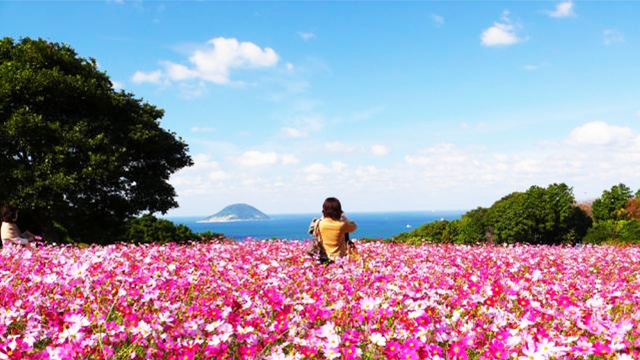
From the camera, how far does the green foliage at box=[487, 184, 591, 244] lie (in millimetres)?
27547

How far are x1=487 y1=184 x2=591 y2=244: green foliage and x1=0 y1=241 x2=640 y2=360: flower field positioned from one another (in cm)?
2075

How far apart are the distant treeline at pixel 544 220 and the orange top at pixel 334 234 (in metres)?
17.5

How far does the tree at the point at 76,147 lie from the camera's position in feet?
62.4

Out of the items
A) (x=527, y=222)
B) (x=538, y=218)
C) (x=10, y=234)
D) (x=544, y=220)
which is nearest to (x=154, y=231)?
(x=10, y=234)

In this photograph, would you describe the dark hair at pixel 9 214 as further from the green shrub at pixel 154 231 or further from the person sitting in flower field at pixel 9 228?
the green shrub at pixel 154 231

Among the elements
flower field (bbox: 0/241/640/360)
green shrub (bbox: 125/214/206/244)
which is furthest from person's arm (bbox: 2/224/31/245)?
green shrub (bbox: 125/214/206/244)

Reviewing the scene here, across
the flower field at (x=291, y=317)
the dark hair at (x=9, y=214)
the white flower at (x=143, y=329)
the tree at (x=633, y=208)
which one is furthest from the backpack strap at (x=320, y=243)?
the tree at (x=633, y=208)

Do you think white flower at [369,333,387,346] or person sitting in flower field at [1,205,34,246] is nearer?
white flower at [369,333,387,346]

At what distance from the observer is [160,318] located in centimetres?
429

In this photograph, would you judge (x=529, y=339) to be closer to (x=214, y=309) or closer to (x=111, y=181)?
(x=214, y=309)

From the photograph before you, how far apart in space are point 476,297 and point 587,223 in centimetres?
2803

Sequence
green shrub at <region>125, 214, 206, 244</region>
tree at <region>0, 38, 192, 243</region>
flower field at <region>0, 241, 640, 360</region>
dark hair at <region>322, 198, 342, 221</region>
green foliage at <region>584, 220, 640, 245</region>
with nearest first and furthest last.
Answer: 1. flower field at <region>0, 241, 640, 360</region>
2. dark hair at <region>322, 198, 342, 221</region>
3. tree at <region>0, 38, 192, 243</region>
4. green shrub at <region>125, 214, 206, 244</region>
5. green foliage at <region>584, 220, 640, 245</region>

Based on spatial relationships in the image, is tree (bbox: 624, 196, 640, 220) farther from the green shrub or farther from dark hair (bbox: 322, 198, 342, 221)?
dark hair (bbox: 322, 198, 342, 221)

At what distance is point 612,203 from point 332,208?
1019 inches
